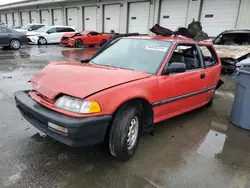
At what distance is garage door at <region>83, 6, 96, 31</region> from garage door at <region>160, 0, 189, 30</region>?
906 centimetres

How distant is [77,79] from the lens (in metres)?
2.57

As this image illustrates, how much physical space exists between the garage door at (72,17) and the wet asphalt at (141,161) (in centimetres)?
2418

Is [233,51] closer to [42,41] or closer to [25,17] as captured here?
[42,41]

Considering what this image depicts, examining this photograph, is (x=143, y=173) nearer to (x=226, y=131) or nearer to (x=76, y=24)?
(x=226, y=131)

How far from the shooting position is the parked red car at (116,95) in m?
2.28

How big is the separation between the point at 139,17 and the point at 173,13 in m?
3.59

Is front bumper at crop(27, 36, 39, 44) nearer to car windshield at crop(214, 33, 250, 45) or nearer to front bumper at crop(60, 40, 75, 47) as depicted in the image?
front bumper at crop(60, 40, 75, 47)

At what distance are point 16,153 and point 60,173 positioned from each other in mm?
766

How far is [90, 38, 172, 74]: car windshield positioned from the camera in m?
3.19

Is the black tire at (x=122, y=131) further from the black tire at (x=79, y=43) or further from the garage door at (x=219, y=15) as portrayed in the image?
the black tire at (x=79, y=43)

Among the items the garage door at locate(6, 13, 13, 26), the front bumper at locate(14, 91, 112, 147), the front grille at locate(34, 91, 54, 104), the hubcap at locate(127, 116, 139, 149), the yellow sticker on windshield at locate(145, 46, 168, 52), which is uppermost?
the garage door at locate(6, 13, 13, 26)

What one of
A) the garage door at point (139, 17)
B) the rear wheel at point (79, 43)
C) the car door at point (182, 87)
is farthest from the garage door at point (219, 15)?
the car door at point (182, 87)

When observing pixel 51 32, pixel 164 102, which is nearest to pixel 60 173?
pixel 164 102

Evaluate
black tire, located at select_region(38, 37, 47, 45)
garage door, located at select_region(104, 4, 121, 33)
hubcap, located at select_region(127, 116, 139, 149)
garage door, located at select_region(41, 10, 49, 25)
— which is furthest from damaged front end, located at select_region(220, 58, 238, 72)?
garage door, located at select_region(41, 10, 49, 25)
